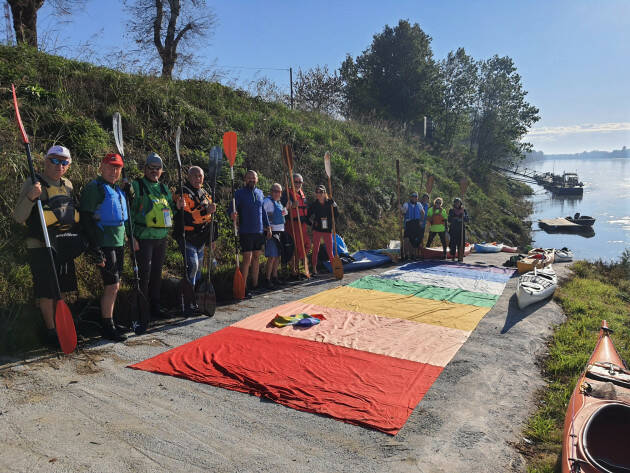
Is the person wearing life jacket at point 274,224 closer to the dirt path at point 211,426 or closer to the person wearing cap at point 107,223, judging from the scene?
the person wearing cap at point 107,223

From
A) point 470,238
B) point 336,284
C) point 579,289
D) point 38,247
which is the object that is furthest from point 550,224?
point 38,247

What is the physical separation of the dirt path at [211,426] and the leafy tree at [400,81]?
26049 millimetres

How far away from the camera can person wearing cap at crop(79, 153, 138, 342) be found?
4.21 metres

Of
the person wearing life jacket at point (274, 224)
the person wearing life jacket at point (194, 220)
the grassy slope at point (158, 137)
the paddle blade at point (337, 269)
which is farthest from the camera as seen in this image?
the paddle blade at point (337, 269)

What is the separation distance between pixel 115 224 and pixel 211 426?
237 centimetres

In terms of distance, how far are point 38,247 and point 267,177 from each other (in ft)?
24.7

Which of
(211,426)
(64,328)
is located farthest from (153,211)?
(211,426)

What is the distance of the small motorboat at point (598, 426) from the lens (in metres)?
2.38

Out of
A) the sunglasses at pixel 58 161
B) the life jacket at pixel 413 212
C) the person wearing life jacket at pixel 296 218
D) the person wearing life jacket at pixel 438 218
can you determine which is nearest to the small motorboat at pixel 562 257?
the person wearing life jacket at pixel 438 218

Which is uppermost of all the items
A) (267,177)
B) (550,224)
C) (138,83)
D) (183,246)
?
(138,83)

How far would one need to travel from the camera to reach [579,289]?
8.05m

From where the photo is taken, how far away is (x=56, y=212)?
3984mm

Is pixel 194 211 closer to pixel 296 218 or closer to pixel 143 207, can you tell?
pixel 143 207

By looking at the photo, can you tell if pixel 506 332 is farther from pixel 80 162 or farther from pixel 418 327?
pixel 80 162
